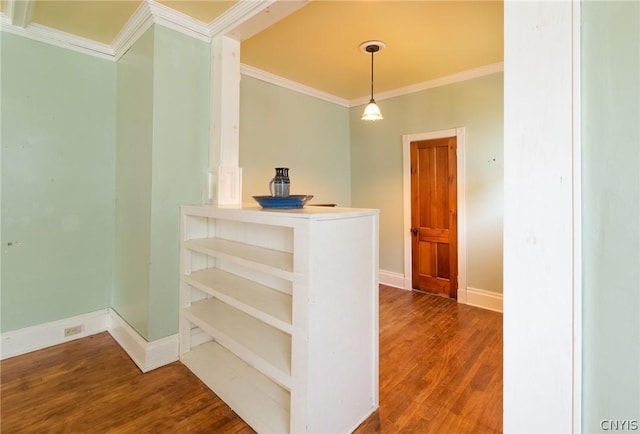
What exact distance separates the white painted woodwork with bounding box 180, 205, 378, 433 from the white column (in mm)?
274

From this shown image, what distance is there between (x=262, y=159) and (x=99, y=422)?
9.16ft

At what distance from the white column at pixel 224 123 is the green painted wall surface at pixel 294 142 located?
41.8 inches

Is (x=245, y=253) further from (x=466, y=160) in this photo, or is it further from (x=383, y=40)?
(x=466, y=160)

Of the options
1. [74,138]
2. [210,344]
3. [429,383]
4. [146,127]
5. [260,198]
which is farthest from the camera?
[74,138]

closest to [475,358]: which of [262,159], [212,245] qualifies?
[212,245]

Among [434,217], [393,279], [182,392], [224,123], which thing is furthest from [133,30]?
[393,279]

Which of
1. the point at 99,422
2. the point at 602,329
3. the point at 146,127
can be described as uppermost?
the point at 146,127

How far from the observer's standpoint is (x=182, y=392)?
1915mm

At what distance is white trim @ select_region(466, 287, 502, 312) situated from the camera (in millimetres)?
3350

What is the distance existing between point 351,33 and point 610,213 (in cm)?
263

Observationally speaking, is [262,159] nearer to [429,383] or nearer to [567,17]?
[429,383]

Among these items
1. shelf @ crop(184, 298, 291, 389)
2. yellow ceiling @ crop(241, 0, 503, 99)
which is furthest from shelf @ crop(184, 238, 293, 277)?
yellow ceiling @ crop(241, 0, 503, 99)

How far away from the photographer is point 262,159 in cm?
368

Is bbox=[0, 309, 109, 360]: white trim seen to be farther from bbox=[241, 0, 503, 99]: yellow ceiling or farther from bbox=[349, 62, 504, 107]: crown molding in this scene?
bbox=[349, 62, 504, 107]: crown molding
